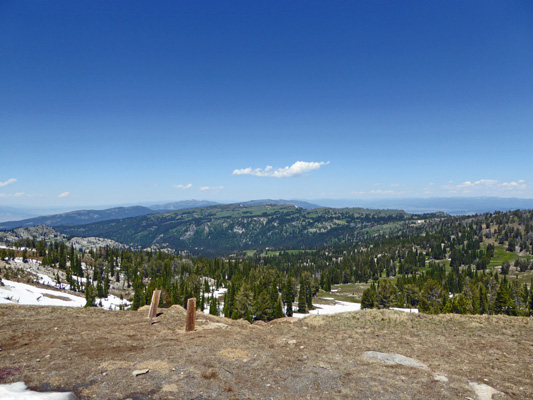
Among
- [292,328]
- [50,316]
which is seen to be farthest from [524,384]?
[50,316]

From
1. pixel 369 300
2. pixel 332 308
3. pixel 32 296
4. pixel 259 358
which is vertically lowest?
pixel 332 308

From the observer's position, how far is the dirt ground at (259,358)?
45.5 feet

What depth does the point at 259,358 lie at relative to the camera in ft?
61.0

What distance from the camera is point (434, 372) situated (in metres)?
16.8

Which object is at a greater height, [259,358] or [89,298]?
[259,358]

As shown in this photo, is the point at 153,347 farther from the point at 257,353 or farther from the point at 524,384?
the point at 524,384

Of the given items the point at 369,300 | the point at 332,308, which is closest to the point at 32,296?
the point at 332,308

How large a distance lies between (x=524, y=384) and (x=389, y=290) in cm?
12121

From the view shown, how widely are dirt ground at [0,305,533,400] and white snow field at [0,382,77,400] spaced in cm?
55

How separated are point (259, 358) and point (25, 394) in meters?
12.3

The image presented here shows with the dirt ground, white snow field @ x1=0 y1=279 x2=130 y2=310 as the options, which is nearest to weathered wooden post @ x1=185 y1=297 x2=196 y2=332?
the dirt ground

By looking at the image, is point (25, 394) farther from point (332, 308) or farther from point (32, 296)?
point (332, 308)

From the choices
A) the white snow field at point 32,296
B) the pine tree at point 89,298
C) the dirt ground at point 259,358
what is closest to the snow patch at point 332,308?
the pine tree at point 89,298

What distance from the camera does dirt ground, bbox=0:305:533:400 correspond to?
45.5ft
